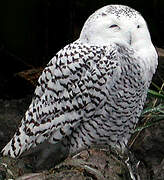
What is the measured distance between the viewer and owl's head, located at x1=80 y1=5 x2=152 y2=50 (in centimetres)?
308

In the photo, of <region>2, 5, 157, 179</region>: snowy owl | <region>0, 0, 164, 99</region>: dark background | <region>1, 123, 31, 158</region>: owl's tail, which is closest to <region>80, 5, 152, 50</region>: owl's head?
<region>2, 5, 157, 179</region>: snowy owl

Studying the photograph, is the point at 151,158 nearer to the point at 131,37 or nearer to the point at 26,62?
the point at 131,37

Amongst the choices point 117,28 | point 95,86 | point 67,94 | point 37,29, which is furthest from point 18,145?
point 37,29

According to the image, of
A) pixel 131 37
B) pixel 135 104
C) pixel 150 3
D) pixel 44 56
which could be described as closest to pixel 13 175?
pixel 135 104

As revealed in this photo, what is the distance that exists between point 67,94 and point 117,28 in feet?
1.60

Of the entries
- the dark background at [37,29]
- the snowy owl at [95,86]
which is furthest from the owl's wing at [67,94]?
the dark background at [37,29]

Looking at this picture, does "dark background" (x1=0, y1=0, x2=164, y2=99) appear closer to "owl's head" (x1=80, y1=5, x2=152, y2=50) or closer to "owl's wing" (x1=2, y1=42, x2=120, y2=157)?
"owl's wing" (x1=2, y1=42, x2=120, y2=157)

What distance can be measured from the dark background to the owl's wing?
2.04 metres

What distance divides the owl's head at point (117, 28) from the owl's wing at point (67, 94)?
0.08 meters

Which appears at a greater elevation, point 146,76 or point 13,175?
point 146,76

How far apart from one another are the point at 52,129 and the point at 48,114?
0.31 feet

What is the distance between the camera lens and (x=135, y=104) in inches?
126

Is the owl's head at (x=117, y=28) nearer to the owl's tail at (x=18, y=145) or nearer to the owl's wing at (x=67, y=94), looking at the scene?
the owl's wing at (x=67, y=94)

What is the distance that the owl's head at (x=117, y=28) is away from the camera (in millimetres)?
3080
